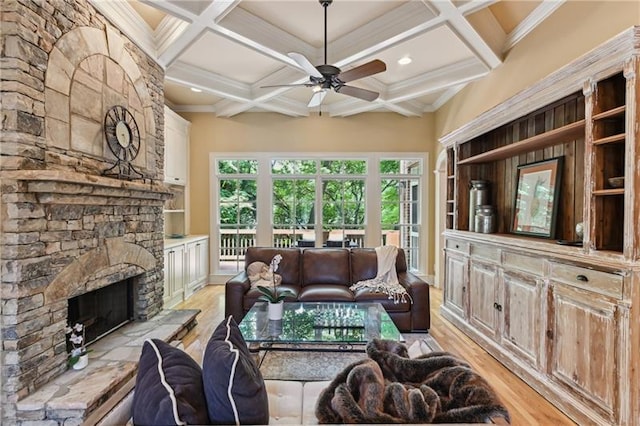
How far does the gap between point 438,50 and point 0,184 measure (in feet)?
14.1

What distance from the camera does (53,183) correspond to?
2.13 meters

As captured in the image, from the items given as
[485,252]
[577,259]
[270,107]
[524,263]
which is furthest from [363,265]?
[270,107]

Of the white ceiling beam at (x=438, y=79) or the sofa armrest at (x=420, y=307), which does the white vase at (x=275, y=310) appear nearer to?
the sofa armrest at (x=420, y=307)

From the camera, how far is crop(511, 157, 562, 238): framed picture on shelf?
3.01 m

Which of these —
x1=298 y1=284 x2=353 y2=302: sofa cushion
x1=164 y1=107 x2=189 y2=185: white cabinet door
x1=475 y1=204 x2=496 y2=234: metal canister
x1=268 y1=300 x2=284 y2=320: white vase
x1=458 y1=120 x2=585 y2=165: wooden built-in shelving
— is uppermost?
x1=164 y1=107 x2=189 y2=185: white cabinet door

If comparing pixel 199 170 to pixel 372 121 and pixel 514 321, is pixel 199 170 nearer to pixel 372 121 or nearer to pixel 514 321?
pixel 372 121

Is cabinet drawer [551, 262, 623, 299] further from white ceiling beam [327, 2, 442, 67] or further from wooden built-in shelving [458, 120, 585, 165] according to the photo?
white ceiling beam [327, 2, 442, 67]

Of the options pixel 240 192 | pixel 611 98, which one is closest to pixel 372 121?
pixel 240 192

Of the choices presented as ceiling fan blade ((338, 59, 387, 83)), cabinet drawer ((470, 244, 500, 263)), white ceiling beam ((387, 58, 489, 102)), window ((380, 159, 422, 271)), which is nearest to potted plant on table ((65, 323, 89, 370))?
ceiling fan blade ((338, 59, 387, 83))

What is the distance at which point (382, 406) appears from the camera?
1.27 meters

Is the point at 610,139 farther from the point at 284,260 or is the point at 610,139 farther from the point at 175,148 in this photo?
the point at 175,148

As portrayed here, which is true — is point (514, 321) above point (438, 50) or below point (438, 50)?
below

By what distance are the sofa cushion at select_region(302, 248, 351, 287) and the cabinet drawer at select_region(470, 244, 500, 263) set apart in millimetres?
1542

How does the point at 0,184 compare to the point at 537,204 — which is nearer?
the point at 0,184
